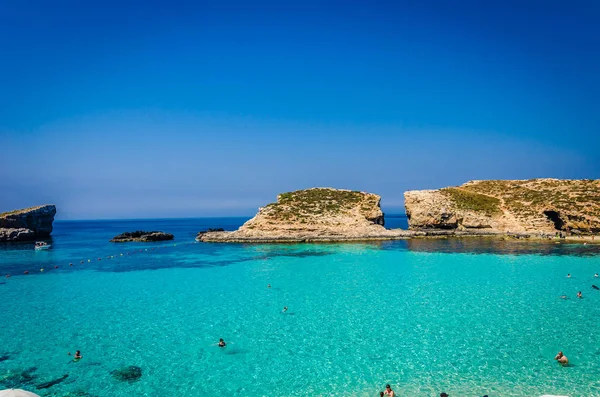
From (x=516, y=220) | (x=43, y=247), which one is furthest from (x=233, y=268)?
(x=516, y=220)

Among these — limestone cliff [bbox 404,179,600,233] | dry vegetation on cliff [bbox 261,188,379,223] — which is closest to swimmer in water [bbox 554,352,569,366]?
dry vegetation on cliff [bbox 261,188,379,223]

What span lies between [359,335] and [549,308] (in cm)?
1323

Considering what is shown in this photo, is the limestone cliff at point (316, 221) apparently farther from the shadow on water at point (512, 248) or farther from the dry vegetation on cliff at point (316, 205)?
the shadow on water at point (512, 248)

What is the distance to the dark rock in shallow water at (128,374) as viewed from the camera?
1495 centimetres

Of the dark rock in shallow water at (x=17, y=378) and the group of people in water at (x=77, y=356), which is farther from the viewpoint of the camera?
the group of people in water at (x=77, y=356)

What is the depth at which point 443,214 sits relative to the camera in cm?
7856

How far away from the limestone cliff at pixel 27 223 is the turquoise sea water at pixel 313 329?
5442 cm

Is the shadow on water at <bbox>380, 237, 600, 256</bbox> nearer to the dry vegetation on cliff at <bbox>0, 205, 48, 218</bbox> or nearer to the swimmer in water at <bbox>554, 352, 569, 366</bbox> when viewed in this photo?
the swimmer in water at <bbox>554, 352, 569, 366</bbox>

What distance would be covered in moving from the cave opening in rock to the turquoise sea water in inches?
1354

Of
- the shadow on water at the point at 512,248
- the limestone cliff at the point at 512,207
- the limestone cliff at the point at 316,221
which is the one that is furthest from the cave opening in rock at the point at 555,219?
the limestone cliff at the point at 316,221

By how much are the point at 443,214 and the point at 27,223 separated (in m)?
99.4

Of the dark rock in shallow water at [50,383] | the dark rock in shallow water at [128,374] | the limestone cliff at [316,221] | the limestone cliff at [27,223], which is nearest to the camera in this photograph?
the dark rock in shallow water at [50,383]

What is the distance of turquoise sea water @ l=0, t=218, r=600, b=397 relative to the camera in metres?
14.4

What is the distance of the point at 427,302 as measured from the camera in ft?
82.4
